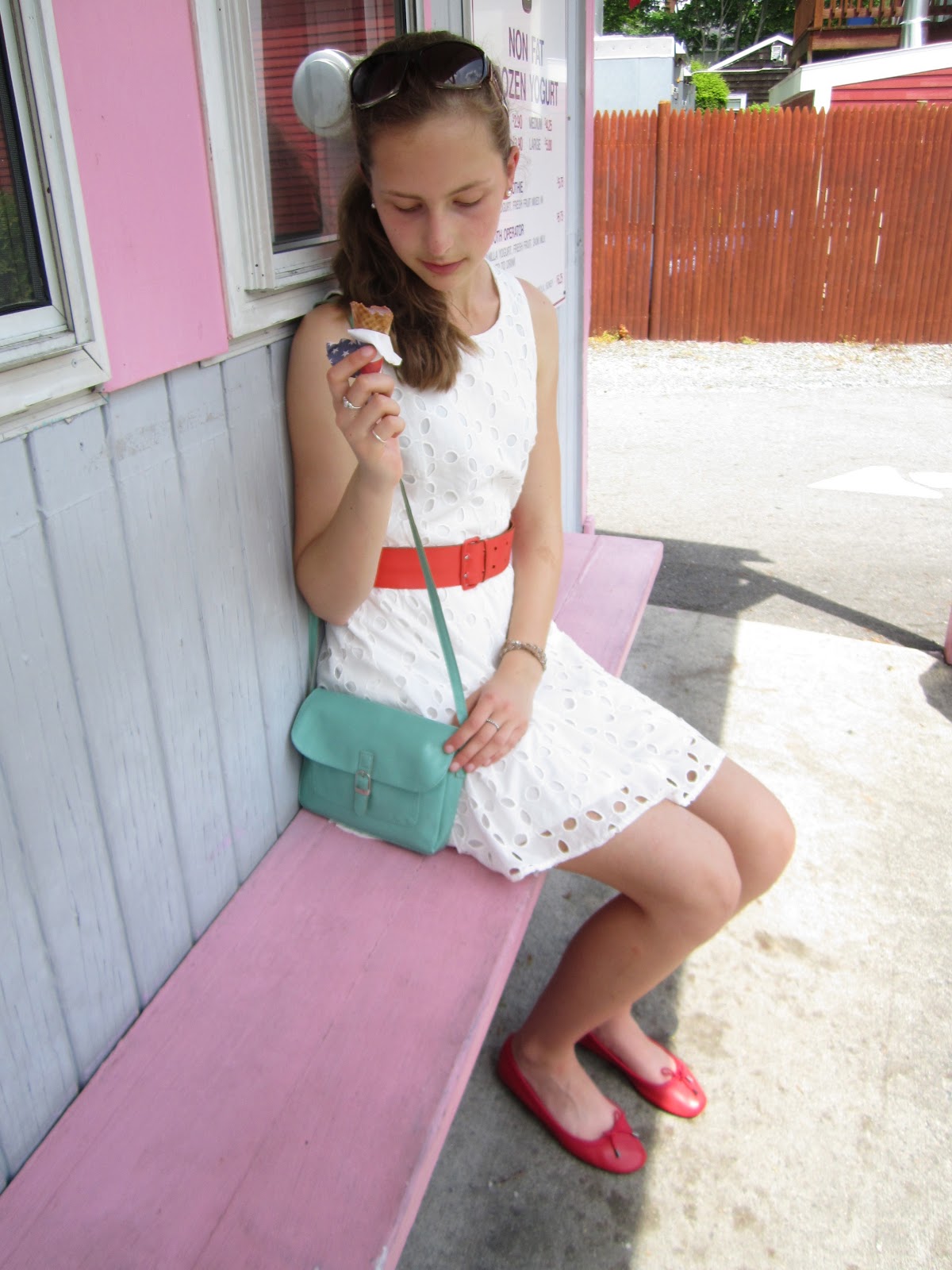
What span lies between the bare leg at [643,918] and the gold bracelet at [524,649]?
377mm

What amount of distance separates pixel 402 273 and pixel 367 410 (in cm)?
43

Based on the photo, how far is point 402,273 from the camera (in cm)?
174

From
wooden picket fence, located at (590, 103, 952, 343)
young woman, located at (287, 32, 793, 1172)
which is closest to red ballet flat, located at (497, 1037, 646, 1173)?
young woman, located at (287, 32, 793, 1172)

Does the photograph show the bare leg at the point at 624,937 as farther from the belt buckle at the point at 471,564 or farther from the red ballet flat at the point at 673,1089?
the belt buckle at the point at 471,564

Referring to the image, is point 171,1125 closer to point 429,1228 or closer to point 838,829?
point 429,1228

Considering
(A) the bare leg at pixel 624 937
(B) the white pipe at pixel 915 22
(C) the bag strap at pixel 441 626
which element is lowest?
(A) the bare leg at pixel 624 937

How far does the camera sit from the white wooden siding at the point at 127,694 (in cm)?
121

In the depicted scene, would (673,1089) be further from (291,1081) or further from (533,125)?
(533,125)

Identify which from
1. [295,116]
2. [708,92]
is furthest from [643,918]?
[708,92]

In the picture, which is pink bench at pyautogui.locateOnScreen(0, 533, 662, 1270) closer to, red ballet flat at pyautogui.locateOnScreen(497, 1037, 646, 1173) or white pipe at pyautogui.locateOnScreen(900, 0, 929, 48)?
red ballet flat at pyautogui.locateOnScreen(497, 1037, 646, 1173)

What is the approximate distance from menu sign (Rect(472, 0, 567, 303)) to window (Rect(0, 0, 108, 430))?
5.34ft

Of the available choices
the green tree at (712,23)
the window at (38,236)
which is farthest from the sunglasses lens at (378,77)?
the green tree at (712,23)

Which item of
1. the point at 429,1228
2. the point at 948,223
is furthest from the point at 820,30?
the point at 429,1228

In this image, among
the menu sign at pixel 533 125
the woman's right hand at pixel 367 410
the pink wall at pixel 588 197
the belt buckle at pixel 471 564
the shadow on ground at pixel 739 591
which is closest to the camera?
the woman's right hand at pixel 367 410
